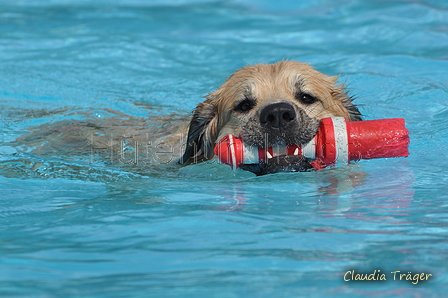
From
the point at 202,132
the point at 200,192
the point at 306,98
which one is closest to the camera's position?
the point at 200,192

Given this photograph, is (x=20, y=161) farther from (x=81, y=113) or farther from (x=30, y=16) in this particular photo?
(x=30, y=16)

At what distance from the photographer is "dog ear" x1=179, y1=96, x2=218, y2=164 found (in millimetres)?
5402

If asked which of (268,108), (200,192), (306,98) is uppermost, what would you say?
(306,98)

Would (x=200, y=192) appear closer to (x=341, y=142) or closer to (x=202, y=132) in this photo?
(x=341, y=142)

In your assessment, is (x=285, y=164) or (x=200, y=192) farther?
(x=285, y=164)

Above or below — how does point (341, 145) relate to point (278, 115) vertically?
below

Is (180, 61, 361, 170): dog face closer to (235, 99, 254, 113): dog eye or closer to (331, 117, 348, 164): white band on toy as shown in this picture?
(235, 99, 254, 113): dog eye

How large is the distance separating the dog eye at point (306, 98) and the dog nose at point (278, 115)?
0.62 metres

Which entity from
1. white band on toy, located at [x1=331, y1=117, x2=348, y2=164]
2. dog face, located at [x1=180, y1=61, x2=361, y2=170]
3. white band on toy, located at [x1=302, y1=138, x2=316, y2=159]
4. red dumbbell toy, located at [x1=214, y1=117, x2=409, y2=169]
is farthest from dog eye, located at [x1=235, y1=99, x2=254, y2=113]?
white band on toy, located at [x1=331, y1=117, x2=348, y2=164]

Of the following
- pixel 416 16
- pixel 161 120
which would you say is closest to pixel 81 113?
pixel 161 120

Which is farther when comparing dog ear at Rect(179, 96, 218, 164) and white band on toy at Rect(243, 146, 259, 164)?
dog ear at Rect(179, 96, 218, 164)

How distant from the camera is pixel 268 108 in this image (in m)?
4.43

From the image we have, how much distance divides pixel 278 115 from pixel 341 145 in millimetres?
497

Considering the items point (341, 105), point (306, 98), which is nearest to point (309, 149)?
point (306, 98)
